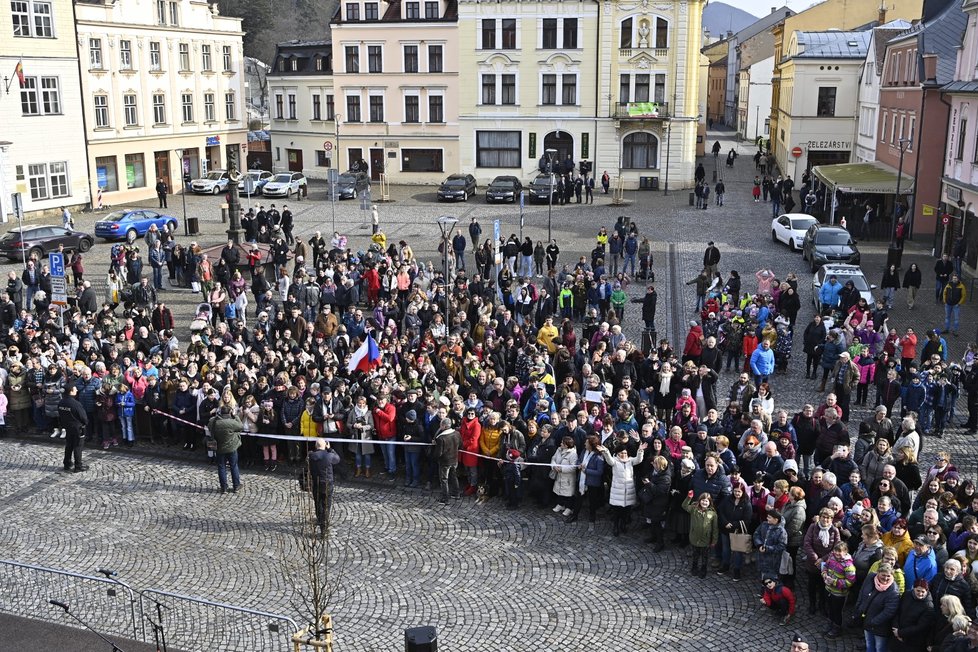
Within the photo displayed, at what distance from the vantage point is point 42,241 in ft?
108

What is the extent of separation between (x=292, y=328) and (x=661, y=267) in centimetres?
1458

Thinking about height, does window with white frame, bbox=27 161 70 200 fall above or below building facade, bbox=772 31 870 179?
below

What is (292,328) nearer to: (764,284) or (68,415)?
(68,415)

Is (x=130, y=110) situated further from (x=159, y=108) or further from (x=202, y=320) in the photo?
(x=202, y=320)

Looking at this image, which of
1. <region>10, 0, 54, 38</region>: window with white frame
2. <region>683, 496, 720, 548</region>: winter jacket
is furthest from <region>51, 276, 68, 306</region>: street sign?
<region>10, 0, 54, 38</region>: window with white frame

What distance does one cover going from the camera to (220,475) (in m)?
15.1

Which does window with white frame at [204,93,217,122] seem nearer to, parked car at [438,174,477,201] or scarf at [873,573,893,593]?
parked car at [438,174,477,201]

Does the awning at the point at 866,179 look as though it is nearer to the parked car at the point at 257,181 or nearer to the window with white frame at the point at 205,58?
the parked car at the point at 257,181

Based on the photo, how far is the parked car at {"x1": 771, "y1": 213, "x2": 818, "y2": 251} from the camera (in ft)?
111

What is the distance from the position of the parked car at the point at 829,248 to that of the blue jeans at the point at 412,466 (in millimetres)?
18767

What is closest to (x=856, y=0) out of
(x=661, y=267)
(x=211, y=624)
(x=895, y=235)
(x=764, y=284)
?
(x=895, y=235)

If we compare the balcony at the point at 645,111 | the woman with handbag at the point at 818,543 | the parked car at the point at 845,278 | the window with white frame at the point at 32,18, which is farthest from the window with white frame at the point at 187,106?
the woman with handbag at the point at 818,543

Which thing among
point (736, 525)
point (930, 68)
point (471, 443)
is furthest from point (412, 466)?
point (930, 68)

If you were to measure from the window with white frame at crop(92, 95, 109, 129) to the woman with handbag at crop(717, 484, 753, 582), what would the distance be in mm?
42070
